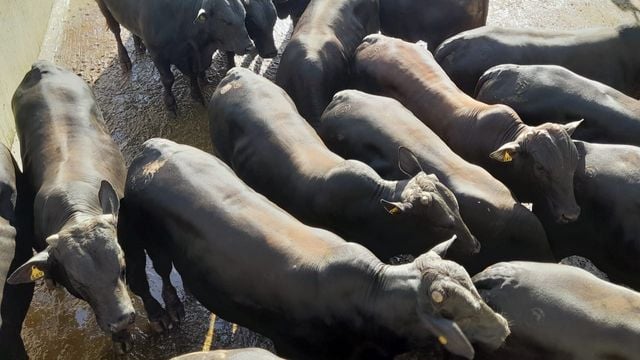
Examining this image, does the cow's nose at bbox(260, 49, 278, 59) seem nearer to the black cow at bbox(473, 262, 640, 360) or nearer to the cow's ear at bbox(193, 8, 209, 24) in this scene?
the cow's ear at bbox(193, 8, 209, 24)

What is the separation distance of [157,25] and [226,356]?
5.34 meters

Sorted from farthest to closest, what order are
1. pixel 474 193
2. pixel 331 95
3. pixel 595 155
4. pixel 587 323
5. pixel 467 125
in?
pixel 331 95, pixel 467 125, pixel 595 155, pixel 474 193, pixel 587 323

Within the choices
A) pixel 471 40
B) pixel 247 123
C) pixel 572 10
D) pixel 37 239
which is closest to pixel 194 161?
pixel 247 123

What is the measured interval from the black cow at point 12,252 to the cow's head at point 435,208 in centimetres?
312

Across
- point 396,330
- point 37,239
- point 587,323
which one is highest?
point 587,323

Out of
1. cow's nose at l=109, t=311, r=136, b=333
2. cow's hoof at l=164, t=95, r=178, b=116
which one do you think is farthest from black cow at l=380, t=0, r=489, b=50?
cow's nose at l=109, t=311, r=136, b=333

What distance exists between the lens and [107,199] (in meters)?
5.29

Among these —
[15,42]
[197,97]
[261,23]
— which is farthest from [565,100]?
[15,42]

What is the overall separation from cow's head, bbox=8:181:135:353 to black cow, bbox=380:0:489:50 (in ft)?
17.1

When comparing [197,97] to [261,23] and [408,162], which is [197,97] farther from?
[408,162]

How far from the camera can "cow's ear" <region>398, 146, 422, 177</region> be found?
18.3 feet

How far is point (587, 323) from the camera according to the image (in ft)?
14.6

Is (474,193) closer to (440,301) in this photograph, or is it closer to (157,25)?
(440,301)

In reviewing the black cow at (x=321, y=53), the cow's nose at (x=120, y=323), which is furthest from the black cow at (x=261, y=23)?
the cow's nose at (x=120, y=323)
